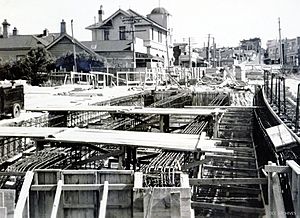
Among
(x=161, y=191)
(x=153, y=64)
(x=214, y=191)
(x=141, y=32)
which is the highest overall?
(x=141, y=32)

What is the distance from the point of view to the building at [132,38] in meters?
54.1

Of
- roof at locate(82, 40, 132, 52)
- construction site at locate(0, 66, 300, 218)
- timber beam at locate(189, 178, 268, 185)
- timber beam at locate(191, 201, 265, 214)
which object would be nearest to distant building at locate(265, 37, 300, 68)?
roof at locate(82, 40, 132, 52)

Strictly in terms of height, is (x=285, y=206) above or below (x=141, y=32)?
below

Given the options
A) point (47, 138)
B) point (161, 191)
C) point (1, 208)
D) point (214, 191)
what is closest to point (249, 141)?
point (214, 191)

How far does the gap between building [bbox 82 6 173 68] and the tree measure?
10.2m

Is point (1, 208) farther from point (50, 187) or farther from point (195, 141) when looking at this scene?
point (195, 141)

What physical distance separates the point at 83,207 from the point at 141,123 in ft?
30.6

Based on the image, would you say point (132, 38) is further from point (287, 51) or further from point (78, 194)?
point (287, 51)

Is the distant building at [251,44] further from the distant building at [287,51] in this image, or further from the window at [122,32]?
the window at [122,32]

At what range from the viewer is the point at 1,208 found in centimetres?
696

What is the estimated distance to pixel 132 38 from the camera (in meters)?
51.2

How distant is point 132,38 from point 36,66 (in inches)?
484

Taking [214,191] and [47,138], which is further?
[214,191]

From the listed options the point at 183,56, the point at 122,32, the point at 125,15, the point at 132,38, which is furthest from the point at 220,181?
the point at 183,56
